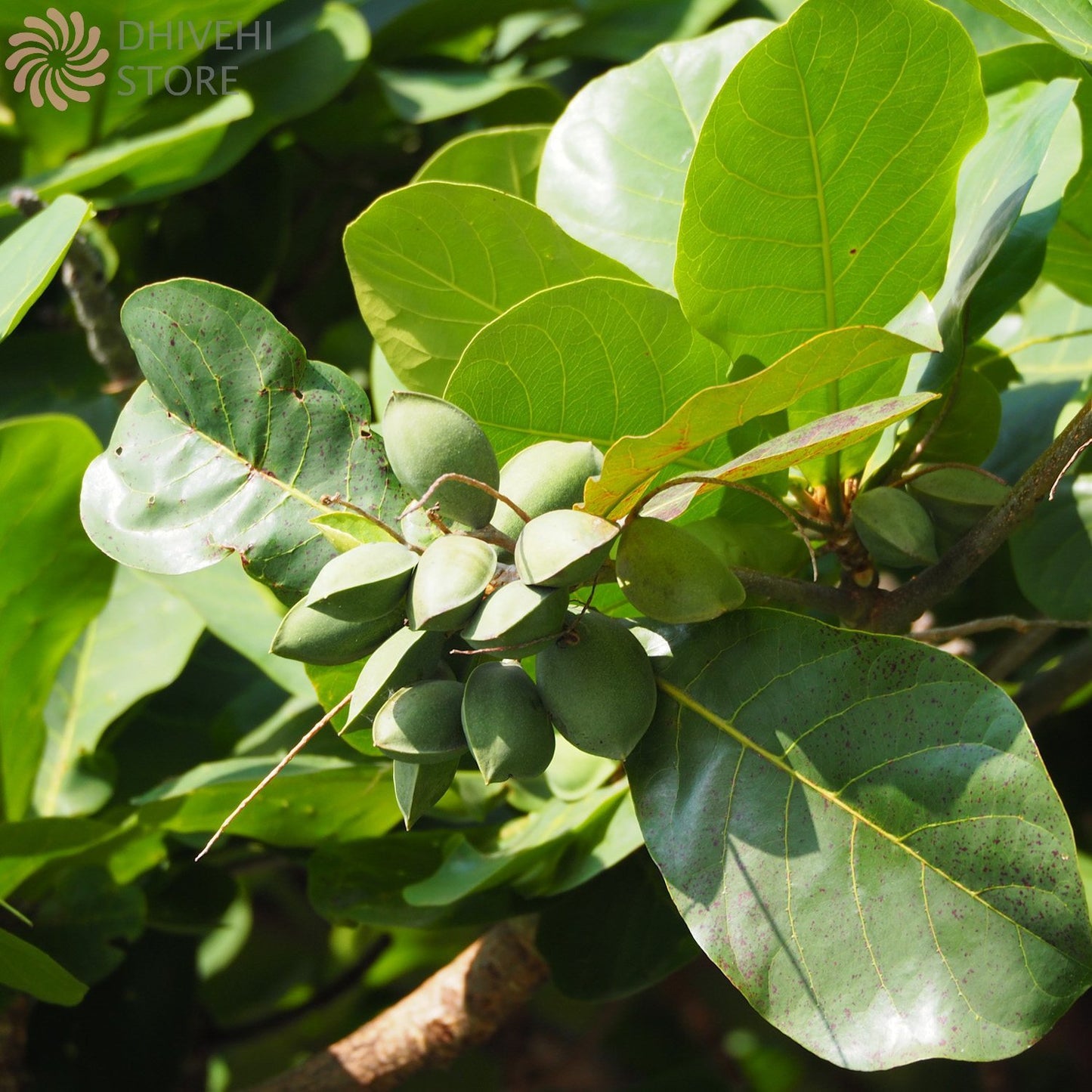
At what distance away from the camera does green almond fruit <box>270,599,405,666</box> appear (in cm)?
57

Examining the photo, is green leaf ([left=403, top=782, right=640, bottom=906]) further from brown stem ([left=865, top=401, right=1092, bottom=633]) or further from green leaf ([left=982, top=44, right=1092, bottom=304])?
green leaf ([left=982, top=44, right=1092, bottom=304])

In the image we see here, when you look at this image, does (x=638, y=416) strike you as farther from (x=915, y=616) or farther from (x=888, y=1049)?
(x=888, y=1049)

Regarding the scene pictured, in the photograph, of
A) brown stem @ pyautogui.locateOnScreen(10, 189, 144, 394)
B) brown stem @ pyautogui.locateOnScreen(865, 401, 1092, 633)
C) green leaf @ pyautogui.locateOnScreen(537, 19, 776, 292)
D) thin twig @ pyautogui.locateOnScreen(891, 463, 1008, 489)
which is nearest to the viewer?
brown stem @ pyautogui.locateOnScreen(865, 401, 1092, 633)

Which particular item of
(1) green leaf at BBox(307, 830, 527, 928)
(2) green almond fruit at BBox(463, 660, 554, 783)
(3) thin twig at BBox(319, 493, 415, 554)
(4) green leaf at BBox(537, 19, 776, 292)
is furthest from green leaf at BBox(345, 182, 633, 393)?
(1) green leaf at BBox(307, 830, 527, 928)

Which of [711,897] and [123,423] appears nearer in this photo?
[711,897]

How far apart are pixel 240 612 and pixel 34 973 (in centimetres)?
34

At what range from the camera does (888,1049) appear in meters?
0.58

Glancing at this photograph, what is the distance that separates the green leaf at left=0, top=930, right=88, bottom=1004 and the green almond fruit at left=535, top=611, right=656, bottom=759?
0.43m

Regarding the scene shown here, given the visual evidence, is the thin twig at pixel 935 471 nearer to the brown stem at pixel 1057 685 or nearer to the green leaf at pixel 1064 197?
the green leaf at pixel 1064 197

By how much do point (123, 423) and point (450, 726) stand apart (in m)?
0.31

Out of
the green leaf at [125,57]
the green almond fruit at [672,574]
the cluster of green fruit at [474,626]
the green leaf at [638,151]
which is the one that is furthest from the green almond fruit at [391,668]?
the green leaf at [125,57]

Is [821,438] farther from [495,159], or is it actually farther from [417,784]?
[495,159]

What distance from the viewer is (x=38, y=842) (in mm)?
913

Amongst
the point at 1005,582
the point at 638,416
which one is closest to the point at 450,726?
the point at 638,416
